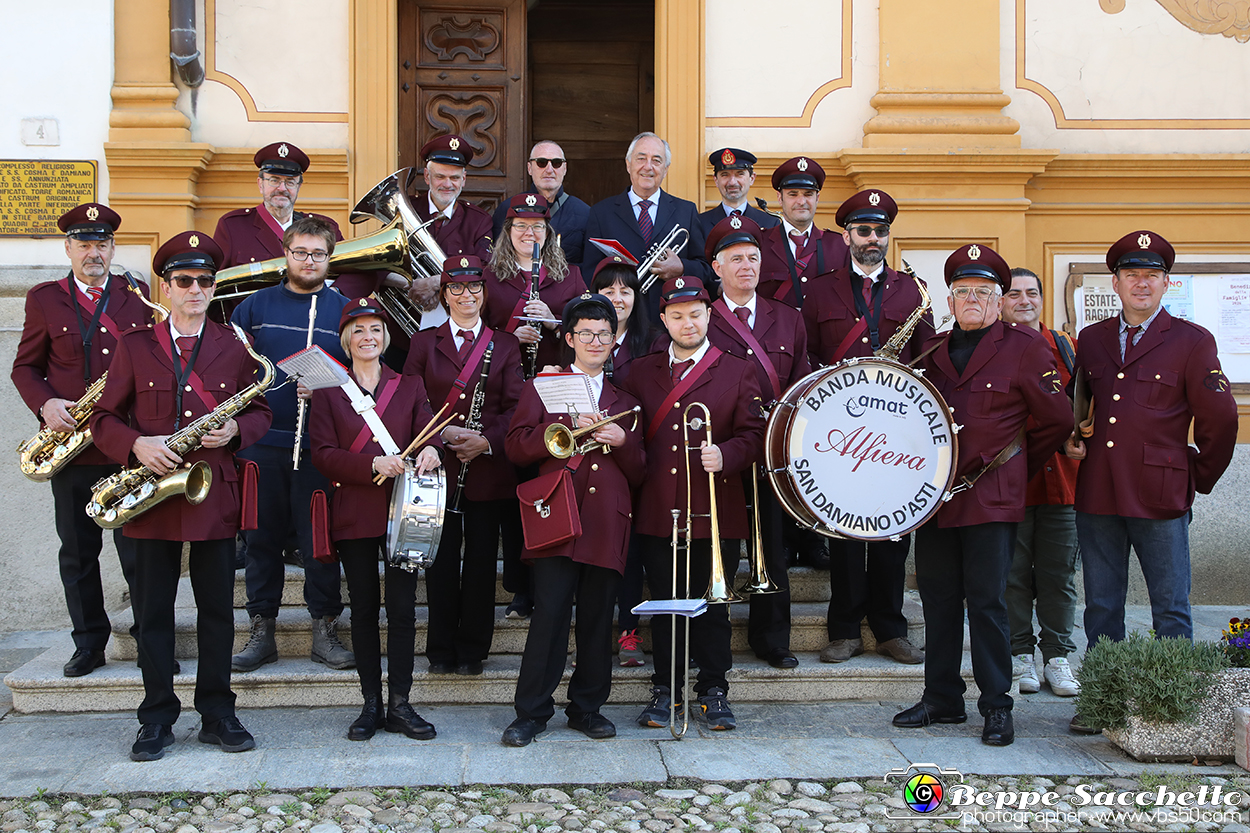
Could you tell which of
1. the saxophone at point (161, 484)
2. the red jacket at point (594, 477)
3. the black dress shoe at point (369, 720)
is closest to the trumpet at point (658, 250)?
the red jacket at point (594, 477)

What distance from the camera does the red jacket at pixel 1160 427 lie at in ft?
17.7

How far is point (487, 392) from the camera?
18.6 ft

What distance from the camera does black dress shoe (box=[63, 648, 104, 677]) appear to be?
18.8 ft

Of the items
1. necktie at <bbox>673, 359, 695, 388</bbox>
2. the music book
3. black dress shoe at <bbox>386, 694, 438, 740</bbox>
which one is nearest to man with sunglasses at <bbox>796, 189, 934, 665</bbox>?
necktie at <bbox>673, 359, 695, 388</bbox>

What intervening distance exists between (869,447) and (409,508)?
2.03m

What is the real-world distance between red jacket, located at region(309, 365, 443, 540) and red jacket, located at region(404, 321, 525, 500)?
0.97 ft

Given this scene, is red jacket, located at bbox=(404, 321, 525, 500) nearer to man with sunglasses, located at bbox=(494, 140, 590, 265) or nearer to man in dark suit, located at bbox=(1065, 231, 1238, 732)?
man with sunglasses, located at bbox=(494, 140, 590, 265)

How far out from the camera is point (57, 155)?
7.71 metres

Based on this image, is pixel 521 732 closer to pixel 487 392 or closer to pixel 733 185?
pixel 487 392

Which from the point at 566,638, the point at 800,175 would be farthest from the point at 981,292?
the point at 566,638

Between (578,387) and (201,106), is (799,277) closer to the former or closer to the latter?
(578,387)

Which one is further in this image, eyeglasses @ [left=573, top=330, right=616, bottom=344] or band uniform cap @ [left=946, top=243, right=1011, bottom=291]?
band uniform cap @ [left=946, top=243, right=1011, bottom=291]

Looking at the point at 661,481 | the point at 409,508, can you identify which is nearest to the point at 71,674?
the point at 409,508

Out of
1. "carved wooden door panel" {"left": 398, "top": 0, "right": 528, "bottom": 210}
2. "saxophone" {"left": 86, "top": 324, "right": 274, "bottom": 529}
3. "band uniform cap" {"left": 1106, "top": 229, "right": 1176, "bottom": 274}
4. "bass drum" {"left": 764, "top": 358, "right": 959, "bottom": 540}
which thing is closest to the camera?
"saxophone" {"left": 86, "top": 324, "right": 274, "bottom": 529}
